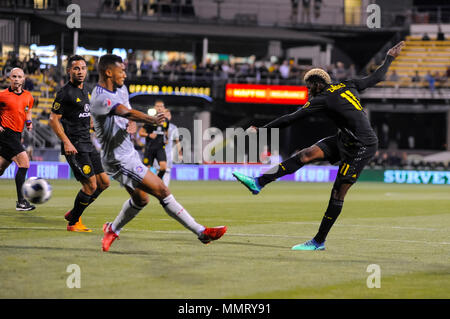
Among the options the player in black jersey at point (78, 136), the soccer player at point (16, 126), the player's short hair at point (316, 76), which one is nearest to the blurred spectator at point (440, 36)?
the soccer player at point (16, 126)

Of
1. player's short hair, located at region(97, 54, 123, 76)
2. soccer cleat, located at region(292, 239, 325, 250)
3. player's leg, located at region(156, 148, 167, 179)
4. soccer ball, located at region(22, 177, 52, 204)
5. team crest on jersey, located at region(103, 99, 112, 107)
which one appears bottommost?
player's leg, located at region(156, 148, 167, 179)

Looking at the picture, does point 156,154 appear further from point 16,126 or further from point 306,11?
point 306,11

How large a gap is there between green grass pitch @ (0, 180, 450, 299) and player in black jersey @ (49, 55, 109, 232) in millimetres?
549

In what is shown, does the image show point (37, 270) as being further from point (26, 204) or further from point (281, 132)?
point (281, 132)

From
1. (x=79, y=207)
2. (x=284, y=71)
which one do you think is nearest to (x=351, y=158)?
(x=79, y=207)

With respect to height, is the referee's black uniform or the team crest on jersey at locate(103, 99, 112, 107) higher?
the team crest on jersey at locate(103, 99, 112, 107)

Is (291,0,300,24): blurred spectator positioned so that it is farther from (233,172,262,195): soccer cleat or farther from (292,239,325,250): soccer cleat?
(292,239,325,250): soccer cleat

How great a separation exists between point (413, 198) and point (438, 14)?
29.1 m

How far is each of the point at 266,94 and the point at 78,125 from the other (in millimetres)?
30737

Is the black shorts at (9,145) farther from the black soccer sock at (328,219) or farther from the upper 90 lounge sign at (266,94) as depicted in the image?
the upper 90 lounge sign at (266,94)

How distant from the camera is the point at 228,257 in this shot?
933cm

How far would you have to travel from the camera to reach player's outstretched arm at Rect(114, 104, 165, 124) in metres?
8.62

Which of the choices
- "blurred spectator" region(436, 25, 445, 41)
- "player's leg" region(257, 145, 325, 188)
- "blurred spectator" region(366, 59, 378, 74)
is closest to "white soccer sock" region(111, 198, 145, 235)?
"player's leg" region(257, 145, 325, 188)

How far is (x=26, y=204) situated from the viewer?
14.8 metres
